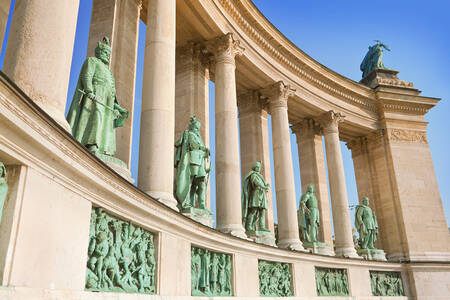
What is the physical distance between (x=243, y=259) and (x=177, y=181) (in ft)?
23.4

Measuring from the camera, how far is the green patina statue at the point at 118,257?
12945mm

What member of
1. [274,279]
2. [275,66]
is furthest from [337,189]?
[274,279]

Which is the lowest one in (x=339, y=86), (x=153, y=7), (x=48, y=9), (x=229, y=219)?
(x=229, y=219)

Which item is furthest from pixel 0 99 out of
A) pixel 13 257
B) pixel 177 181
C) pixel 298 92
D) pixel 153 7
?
pixel 298 92

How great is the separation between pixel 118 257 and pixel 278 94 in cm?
3292

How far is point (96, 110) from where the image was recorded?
16.8m

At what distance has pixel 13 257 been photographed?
870cm

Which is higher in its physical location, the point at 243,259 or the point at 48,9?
the point at 48,9

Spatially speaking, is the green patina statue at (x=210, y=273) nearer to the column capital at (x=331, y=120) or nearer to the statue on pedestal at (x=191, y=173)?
the statue on pedestal at (x=191, y=173)

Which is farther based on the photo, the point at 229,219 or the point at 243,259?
the point at 229,219

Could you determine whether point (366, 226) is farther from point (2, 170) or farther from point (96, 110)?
point (2, 170)

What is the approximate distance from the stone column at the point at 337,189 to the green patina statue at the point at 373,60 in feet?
64.6

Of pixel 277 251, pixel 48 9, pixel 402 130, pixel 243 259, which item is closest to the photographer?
pixel 48 9

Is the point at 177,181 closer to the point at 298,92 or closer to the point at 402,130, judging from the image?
the point at 298,92
